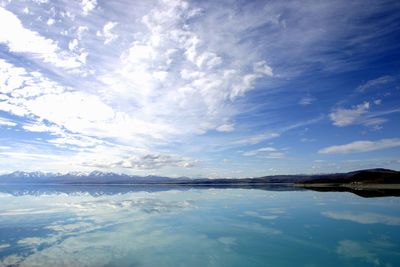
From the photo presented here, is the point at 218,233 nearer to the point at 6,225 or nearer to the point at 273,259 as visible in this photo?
the point at 273,259

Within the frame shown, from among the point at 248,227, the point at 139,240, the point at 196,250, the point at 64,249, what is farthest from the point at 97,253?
the point at 248,227

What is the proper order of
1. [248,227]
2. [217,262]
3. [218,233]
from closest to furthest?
[217,262], [218,233], [248,227]

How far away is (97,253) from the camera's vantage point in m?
18.2

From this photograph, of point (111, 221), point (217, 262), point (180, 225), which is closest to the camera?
point (217, 262)

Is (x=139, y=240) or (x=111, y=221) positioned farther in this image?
(x=111, y=221)

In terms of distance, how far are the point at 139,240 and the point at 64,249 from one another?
16.5ft

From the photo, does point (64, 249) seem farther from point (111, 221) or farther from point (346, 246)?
point (346, 246)

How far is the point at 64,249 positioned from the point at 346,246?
57.0 ft

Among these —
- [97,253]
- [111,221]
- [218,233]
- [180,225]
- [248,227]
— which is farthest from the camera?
[111,221]

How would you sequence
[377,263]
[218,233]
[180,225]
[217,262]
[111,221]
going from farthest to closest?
1. [111,221]
2. [180,225]
3. [218,233]
4. [217,262]
5. [377,263]

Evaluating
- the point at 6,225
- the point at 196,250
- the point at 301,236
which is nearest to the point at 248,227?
the point at 301,236

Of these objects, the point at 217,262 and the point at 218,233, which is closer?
the point at 217,262

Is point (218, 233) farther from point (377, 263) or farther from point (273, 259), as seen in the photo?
point (377, 263)

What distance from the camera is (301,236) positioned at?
2191 centimetres
